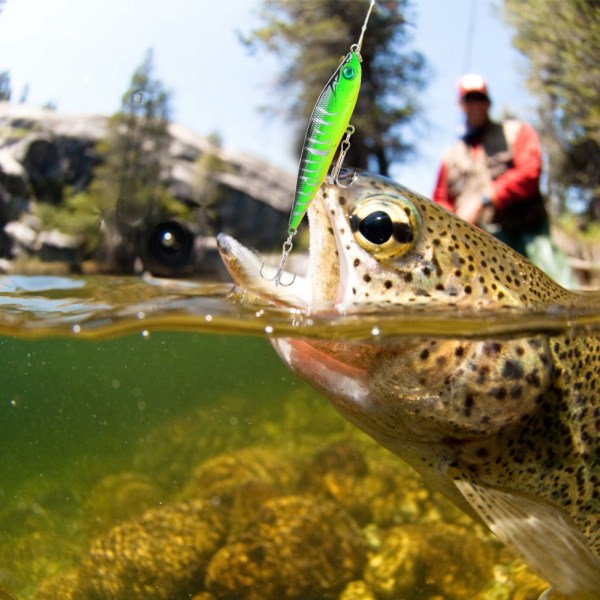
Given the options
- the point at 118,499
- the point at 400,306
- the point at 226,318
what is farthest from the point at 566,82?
the point at 400,306

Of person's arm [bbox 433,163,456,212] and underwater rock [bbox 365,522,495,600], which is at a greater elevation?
person's arm [bbox 433,163,456,212]

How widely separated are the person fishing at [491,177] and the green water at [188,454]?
8.77 ft

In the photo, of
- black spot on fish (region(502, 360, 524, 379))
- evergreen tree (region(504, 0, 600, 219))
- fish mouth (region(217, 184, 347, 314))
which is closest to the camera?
fish mouth (region(217, 184, 347, 314))

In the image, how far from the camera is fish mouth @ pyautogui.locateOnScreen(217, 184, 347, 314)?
2412 mm

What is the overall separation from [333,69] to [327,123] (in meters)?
11.1

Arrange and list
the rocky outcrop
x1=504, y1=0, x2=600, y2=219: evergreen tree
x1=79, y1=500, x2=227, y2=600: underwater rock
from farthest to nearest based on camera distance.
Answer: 1. x1=504, y1=0, x2=600, y2=219: evergreen tree
2. the rocky outcrop
3. x1=79, y1=500, x2=227, y2=600: underwater rock

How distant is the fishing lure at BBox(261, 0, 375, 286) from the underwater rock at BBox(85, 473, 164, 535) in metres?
2.78

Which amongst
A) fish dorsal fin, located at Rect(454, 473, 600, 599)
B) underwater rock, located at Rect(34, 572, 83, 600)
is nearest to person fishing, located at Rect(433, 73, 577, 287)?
fish dorsal fin, located at Rect(454, 473, 600, 599)

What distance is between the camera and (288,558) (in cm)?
343

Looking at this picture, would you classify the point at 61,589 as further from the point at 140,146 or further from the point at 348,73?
the point at 140,146

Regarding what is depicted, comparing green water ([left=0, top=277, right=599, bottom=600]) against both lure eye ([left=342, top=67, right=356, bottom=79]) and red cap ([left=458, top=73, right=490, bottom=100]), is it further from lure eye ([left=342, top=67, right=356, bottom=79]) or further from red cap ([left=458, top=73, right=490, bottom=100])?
red cap ([left=458, top=73, right=490, bottom=100])

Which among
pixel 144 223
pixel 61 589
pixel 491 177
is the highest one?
pixel 491 177

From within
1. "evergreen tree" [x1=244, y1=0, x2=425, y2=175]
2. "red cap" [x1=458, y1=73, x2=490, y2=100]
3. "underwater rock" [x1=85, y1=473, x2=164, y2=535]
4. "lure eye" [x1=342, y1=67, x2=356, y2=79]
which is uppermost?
"evergreen tree" [x1=244, y1=0, x2=425, y2=175]

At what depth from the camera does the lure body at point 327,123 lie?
1984 mm
